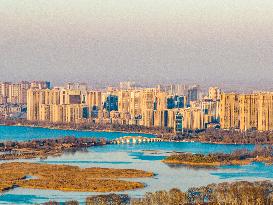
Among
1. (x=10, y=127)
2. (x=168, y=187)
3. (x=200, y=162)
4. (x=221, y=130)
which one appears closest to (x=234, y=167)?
(x=200, y=162)

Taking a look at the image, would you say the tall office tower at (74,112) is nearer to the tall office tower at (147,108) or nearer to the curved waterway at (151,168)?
the tall office tower at (147,108)

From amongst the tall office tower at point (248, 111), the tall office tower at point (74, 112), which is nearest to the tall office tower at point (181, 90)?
the tall office tower at point (74, 112)

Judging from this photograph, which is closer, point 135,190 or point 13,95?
point 135,190

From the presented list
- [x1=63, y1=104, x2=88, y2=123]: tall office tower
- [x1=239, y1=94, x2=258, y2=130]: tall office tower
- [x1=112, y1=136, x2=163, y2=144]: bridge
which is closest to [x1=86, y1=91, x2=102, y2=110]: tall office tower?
[x1=63, y1=104, x2=88, y2=123]: tall office tower

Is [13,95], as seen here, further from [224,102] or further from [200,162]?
[200,162]

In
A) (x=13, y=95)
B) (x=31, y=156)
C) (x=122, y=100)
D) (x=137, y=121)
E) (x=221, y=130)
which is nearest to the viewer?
(x=31, y=156)

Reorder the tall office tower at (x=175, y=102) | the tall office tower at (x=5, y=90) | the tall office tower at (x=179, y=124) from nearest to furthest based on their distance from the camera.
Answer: the tall office tower at (x=179, y=124) → the tall office tower at (x=175, y=102) → the tall office tower at (x=5, y=90)

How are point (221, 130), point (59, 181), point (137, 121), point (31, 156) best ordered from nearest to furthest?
point (59, 181)
point (31, 156)
point (221, 130)
point (137, 121)
